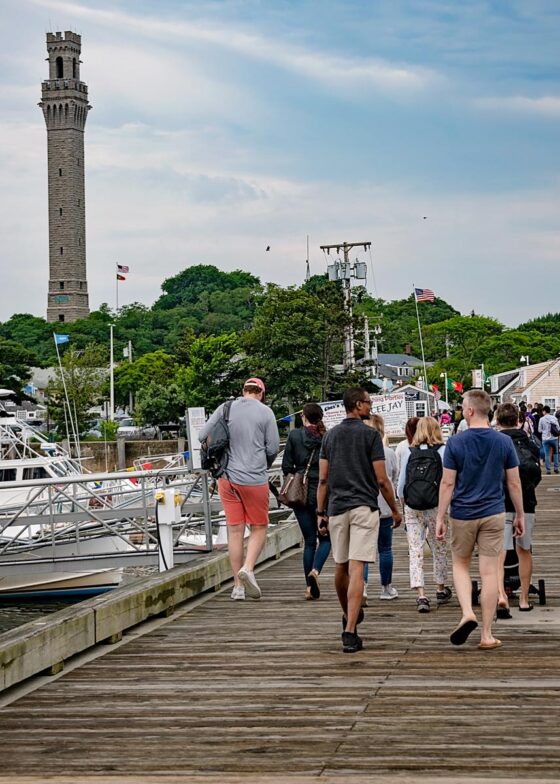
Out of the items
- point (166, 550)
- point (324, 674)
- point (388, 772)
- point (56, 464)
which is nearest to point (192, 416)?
point (166, 550)

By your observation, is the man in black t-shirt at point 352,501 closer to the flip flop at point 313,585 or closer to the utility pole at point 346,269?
the flip flop at point 313,585

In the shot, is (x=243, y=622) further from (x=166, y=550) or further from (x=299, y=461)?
(x=166, y=550)

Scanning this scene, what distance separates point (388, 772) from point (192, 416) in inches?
365

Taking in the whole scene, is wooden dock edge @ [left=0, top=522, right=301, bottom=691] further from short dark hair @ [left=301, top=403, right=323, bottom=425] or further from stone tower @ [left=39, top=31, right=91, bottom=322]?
stone tower @ [left=39, top=31, right=91, bottom=322]

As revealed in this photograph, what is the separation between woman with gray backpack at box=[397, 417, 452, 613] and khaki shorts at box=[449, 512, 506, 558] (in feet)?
6.49

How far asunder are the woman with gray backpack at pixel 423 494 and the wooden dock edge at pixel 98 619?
226cm

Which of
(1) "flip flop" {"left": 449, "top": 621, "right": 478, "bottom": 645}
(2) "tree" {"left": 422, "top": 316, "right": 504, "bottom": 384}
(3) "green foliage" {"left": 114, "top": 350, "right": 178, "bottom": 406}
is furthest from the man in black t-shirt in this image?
(2) "tree" {"left": 422, "top": 316, "right": 504, "bottom": 384}

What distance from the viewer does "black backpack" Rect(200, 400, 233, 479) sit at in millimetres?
11945

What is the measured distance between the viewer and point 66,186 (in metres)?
194

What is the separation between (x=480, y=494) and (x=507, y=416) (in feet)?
5.51

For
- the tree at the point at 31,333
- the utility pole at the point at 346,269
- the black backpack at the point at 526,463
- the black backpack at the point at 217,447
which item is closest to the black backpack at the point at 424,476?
the black backpack at the point at 526,463

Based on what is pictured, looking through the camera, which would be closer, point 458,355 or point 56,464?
point 56,464

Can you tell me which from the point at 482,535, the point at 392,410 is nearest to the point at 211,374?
the point at 392,410

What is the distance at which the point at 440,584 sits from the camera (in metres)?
11.9
